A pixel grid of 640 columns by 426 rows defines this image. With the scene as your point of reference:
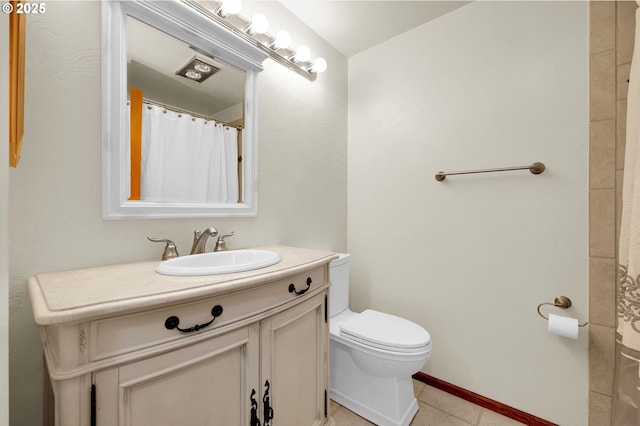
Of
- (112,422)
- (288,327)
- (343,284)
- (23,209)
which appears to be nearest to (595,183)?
(343,284)

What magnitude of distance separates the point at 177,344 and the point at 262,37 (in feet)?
4.86

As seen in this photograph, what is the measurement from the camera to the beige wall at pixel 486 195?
1281mm

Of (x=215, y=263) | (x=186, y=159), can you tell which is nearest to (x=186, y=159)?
(x=186, y=159)

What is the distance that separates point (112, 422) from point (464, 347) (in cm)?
169

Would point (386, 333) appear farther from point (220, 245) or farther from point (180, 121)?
point (180, 121)

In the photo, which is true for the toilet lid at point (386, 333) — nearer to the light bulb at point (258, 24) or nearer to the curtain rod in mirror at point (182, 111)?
the curtain rod in mirror at point (182, 111)

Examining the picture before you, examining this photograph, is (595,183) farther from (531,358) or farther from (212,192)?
(212,192)

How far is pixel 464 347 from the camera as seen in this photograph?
61.7 inches

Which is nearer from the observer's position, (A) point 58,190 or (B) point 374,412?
(A) point 58,190

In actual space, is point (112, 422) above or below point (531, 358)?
above

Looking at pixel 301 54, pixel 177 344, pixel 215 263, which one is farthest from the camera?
pixel 301 54

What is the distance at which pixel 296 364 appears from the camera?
101cm

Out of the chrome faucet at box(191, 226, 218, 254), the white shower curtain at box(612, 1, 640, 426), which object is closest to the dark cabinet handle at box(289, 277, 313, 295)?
the chrome faucet at box(191, 226, 218, 254)

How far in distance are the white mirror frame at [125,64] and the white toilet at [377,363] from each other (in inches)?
34.5
